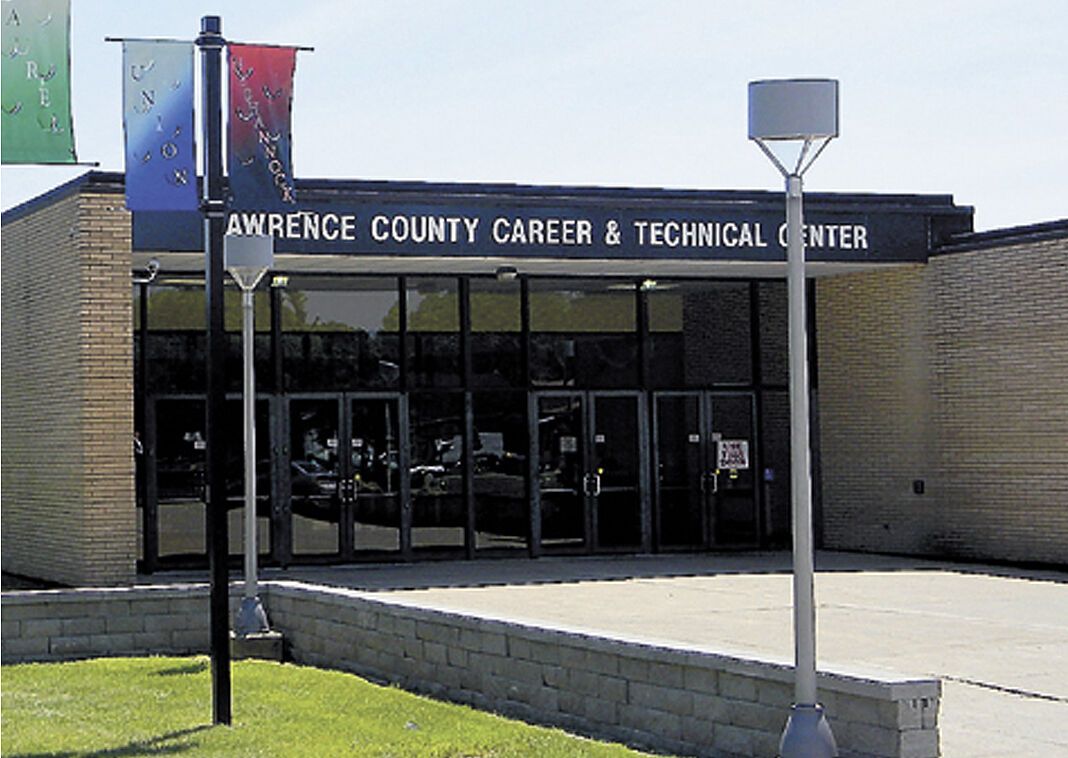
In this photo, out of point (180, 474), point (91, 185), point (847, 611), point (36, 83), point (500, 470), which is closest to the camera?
point (36, 83)

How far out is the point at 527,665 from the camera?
11859mm

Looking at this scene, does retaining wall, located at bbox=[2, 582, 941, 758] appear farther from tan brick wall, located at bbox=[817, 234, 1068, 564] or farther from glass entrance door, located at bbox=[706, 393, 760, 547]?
tan brick wall, located at bbox=[817, 234, 1068, 564]

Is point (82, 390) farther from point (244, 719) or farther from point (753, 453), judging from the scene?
point (753, 453)

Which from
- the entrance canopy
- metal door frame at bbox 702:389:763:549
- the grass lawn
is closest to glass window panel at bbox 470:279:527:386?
the entrance canopy

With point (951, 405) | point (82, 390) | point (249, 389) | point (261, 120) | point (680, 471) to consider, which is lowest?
point (680, 471)

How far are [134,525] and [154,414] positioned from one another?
102 inches

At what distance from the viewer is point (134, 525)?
20.3 metres

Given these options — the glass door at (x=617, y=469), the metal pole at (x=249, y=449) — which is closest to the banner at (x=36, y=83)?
the metal pole at (x=249, y=449)

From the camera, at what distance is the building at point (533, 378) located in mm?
21156

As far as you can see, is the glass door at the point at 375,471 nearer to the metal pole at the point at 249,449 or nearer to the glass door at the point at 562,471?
the glass door at the point at 562,471

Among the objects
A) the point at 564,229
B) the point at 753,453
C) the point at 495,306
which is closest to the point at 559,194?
the point at 564,229

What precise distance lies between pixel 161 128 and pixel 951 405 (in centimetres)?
1419

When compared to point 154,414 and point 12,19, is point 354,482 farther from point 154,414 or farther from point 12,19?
point 12,19

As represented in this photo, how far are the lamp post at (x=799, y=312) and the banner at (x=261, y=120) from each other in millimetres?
5309
